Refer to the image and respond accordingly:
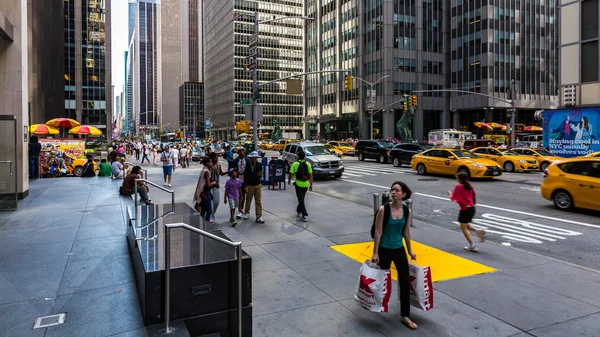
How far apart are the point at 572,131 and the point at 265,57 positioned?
105 metres

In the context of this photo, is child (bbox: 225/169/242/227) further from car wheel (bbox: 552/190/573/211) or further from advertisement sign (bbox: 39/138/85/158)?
advertisement sign (bbox: 39/138/85/158)

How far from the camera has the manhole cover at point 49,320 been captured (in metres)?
4.62

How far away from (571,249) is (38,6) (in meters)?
47.1

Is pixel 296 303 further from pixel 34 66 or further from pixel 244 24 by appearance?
pixel 244 24

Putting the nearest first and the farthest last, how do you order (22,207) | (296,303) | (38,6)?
(296,303) < (22,207) < (38,6)

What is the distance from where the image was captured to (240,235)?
9.70 meters

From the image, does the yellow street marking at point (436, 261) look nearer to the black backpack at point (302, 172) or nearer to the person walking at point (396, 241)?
the person walking at point (396, 241)

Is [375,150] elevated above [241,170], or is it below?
above

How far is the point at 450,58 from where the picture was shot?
73375 millimetres

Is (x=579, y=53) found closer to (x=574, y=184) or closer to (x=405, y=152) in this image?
(x=405, y=152)

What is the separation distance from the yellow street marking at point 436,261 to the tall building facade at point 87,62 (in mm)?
86589

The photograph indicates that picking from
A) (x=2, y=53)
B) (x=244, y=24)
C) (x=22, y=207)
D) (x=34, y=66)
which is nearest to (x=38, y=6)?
(x=34, y=66)

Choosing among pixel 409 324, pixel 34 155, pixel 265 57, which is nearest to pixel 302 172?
pixel 409 324

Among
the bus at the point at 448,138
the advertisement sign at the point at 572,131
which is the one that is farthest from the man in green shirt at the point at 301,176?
the bus at the point at 448,138
